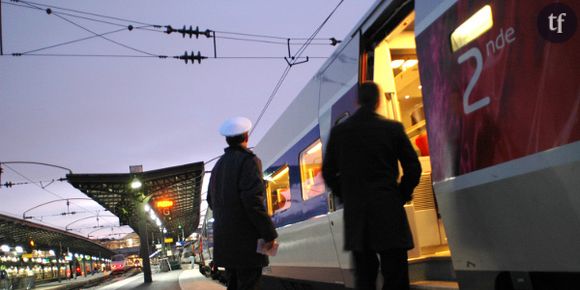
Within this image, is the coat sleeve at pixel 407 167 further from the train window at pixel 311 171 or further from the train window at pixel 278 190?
the train window at pixel 278 190

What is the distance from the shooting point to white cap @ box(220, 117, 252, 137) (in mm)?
4035

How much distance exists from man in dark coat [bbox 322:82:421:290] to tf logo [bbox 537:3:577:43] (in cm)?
90

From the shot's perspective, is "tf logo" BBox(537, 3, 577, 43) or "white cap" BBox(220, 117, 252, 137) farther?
"white cap" BBox(220, 117, 252, 137)

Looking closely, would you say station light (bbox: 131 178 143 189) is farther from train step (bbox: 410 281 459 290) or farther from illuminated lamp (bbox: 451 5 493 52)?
illuminated lamp (bbox: 451 5 493 52)

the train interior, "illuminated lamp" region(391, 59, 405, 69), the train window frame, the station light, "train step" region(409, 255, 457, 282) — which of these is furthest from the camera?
the station light

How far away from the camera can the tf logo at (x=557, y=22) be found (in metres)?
2.29

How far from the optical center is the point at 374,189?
2.83m

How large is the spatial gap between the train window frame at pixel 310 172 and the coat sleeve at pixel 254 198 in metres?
2.02

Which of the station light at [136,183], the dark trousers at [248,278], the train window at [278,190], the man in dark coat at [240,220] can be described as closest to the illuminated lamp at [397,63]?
the man in dark coat at [240,220]

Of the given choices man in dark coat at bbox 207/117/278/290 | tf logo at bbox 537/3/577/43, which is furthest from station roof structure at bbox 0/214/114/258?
tf logo at bbox 537/3/577/43

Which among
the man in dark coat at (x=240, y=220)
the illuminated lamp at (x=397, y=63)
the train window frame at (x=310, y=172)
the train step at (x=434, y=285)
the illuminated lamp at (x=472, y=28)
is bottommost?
the train step at (x=434, y=285)

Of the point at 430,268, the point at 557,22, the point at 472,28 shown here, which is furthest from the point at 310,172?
the point at 557,22

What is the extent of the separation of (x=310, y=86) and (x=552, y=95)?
4.42m

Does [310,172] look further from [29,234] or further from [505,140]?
[29,234]
